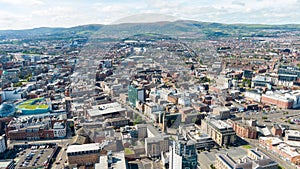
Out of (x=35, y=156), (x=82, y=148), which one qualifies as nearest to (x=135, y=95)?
(x=82, y=148)

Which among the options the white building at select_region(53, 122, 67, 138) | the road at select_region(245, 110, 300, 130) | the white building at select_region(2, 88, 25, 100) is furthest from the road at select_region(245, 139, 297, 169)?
the white building at select_region(2, 88, 25, 100)

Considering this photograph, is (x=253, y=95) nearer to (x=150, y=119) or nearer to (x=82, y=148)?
(x=150, y=119)

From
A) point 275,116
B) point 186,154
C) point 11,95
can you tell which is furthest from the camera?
point 11,95

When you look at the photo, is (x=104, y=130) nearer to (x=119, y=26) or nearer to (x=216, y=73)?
(x=119, y=26)

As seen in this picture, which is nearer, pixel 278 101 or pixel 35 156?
pixel 35 156

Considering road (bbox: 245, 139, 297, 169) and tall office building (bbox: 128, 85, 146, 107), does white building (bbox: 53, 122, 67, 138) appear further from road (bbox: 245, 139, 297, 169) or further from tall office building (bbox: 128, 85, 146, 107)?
road (bbox: 245, 139, 297, 169)

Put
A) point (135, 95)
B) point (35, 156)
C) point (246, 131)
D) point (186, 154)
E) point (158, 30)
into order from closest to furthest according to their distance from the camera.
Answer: point (186, 154)
point (35, 156)
point (246, 131)
point (158, 30)
point (135, 95)
